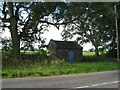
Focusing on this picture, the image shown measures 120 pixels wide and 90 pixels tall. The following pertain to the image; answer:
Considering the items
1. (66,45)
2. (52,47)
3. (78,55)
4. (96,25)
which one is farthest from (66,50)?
(96,25)

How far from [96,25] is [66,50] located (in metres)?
7.50

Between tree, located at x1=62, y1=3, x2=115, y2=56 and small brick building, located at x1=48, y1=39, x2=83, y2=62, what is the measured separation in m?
2.90

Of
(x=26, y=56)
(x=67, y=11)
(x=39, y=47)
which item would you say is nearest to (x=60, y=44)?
(x=39, y=47)

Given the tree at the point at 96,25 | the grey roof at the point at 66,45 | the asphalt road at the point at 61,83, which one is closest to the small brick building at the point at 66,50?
the grey roof at the point at 66,45

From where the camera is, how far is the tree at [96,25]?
16.6 meters

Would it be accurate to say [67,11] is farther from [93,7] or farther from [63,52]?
[63,52]

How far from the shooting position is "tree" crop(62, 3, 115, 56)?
16.6 meters

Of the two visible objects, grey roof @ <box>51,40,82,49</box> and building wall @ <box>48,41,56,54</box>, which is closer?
grey roof @ <box>51,40,82,49</box>

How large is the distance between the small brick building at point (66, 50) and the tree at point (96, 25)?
2.90m

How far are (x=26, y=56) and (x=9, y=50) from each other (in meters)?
3.45

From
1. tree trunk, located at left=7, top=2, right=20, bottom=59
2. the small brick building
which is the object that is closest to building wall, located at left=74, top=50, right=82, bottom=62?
the small brick building

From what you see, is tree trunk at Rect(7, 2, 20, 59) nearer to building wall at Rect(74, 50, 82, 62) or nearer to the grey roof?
the grey roof

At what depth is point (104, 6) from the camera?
1608cm

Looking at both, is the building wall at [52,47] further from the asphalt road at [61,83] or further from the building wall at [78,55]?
the asphalt road at [61,83]
